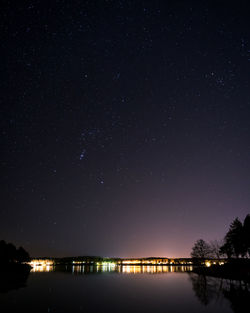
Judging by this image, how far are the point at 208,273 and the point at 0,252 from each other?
241 feet

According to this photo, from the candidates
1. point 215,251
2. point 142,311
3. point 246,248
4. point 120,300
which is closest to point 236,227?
point 246,248

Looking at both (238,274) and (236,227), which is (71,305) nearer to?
(238,274)

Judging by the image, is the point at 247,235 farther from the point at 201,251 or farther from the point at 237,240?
the point at 201,251

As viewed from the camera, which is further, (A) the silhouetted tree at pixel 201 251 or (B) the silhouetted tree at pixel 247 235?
(A) the silhouetted tree at pixel 201 251

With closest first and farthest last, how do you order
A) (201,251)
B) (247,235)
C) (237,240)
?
(247,235) < (237,240) < (201,251)

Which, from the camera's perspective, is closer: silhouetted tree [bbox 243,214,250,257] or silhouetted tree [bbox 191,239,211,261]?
silhouetted tree [bbox 243,214,250,257]

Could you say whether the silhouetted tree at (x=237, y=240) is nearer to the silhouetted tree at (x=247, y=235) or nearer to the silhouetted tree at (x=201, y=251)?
the silhouetted tree at (x=247, y=235)

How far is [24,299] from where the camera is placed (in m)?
34.4

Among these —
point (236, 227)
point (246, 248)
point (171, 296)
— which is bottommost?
point (171, 296)

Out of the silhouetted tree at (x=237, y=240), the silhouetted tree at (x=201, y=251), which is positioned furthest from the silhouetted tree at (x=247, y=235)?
the silhouetted tree at (x=201, y=251)

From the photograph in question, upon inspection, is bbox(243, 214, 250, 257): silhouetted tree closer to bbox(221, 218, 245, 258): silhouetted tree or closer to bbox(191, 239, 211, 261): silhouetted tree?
bbox(221, 218, 245, 258): silhouetted tree

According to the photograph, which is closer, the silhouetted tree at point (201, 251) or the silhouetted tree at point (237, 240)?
the silhouetted tree at point (237, 240)

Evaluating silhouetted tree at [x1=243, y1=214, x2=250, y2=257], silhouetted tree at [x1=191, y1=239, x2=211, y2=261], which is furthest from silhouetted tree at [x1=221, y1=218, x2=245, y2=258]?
silhouetted tree at [x1=191, y1=239, x2=211, y2=261]

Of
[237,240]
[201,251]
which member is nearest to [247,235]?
[237,240]
